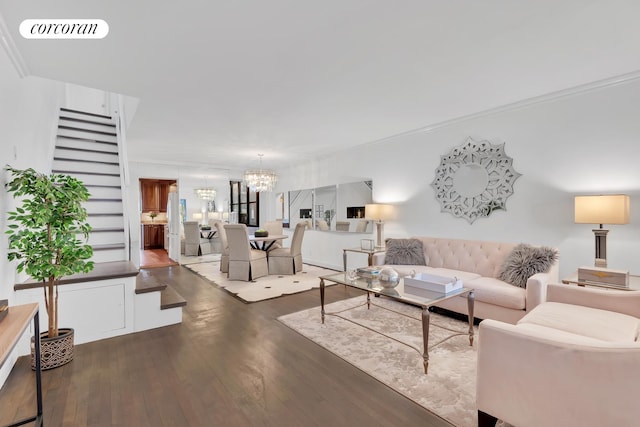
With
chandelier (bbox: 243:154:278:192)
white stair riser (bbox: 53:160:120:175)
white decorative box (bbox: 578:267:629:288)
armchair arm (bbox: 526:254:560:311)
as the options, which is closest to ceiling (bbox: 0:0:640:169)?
white stair riser (bbox: 53:160:120:175)

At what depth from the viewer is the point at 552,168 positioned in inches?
130

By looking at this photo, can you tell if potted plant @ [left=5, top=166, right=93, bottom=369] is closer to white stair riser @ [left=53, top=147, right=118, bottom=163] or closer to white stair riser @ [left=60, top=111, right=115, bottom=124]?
white stair riser @ [left=53, top=147, right=118, bottom=163]

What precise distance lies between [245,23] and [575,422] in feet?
9.39

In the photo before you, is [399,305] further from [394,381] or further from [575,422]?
[575,422]

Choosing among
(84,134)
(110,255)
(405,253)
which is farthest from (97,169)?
(405,253)

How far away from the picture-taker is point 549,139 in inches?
130

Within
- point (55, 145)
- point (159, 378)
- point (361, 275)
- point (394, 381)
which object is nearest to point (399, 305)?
point (361, 275)

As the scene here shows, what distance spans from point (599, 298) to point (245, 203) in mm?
8774

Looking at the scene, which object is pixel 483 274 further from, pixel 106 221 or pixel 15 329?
pixel 106 221

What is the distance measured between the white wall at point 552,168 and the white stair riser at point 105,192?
4418mm

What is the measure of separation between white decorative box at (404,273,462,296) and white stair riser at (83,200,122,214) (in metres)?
4.05

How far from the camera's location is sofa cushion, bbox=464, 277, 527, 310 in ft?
9.12

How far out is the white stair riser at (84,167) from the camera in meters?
4.11

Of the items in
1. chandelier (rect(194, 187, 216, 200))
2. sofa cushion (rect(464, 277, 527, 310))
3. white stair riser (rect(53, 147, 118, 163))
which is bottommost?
sofa cushion (rect(464, 277, 527, 310))
